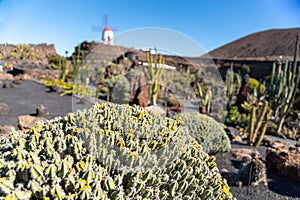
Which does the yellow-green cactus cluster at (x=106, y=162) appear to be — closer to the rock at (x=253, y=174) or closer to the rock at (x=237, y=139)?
the rock at (x=253, y=174)

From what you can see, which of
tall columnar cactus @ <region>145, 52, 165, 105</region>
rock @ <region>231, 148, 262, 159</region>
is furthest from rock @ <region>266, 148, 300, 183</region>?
tall columnar cactus @ <region>145, 52, 165, 105</region>

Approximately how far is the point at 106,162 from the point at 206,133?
3133 mm

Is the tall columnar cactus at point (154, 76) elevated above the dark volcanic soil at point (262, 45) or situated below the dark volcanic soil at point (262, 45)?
below

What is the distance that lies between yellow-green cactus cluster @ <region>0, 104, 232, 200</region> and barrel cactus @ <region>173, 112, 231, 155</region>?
2.34 m

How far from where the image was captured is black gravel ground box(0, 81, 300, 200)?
3818 mm

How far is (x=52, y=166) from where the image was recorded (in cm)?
A: 146

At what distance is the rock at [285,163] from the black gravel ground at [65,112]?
0.11m

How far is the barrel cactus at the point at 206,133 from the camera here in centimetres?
449

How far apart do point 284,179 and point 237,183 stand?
0.96 metres

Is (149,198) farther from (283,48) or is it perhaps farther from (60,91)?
(283,48)

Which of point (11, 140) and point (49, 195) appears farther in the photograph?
point (11, 140)

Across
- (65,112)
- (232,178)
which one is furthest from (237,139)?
(65,112)

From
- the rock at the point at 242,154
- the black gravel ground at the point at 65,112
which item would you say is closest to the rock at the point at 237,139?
the black gravel ground at the point at 65,112

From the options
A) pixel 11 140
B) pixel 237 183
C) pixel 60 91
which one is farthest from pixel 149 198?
pixel 60 91
